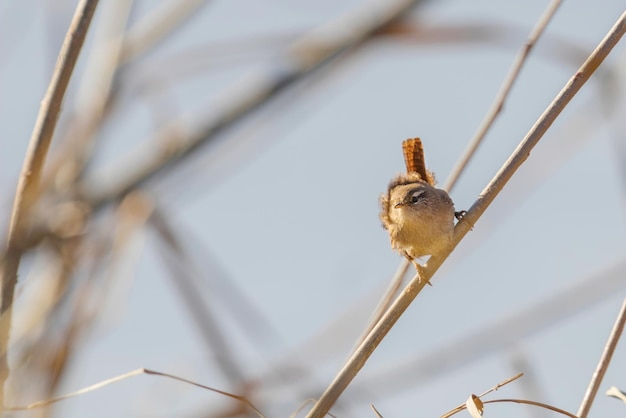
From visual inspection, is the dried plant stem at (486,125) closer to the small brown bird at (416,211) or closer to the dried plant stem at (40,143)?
the small brown bird at (416,211)

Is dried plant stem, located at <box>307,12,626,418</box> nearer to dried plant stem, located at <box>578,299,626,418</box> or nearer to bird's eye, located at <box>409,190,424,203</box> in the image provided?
dried plant stem, located at <box>578,299,626,418</box>

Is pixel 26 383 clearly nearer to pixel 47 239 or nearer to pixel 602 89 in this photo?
pixel 47 239

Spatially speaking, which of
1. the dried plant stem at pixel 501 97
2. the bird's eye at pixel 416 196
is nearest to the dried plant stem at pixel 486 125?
the dried plant stem at pixel 501 97

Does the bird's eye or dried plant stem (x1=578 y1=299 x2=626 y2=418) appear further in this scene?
the bird's eye

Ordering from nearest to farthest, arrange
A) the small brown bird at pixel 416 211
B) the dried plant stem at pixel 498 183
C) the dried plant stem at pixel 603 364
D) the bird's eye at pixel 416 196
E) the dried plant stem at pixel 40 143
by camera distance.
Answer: the dried plant stem at pixel 40 143 → the dried plant stem at pixel 498 183 → the dried plant stem at pixel 603 364 → the small brown bird at pixel 416 211 → the bird's eye at pixel 416 196

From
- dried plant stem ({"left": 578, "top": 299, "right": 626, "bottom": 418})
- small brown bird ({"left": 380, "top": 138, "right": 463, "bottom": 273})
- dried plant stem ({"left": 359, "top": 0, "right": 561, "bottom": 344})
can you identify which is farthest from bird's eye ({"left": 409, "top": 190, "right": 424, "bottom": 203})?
dried plant stem ({"left": 578, "top": 299, "right": 626, "bottom": 418})
